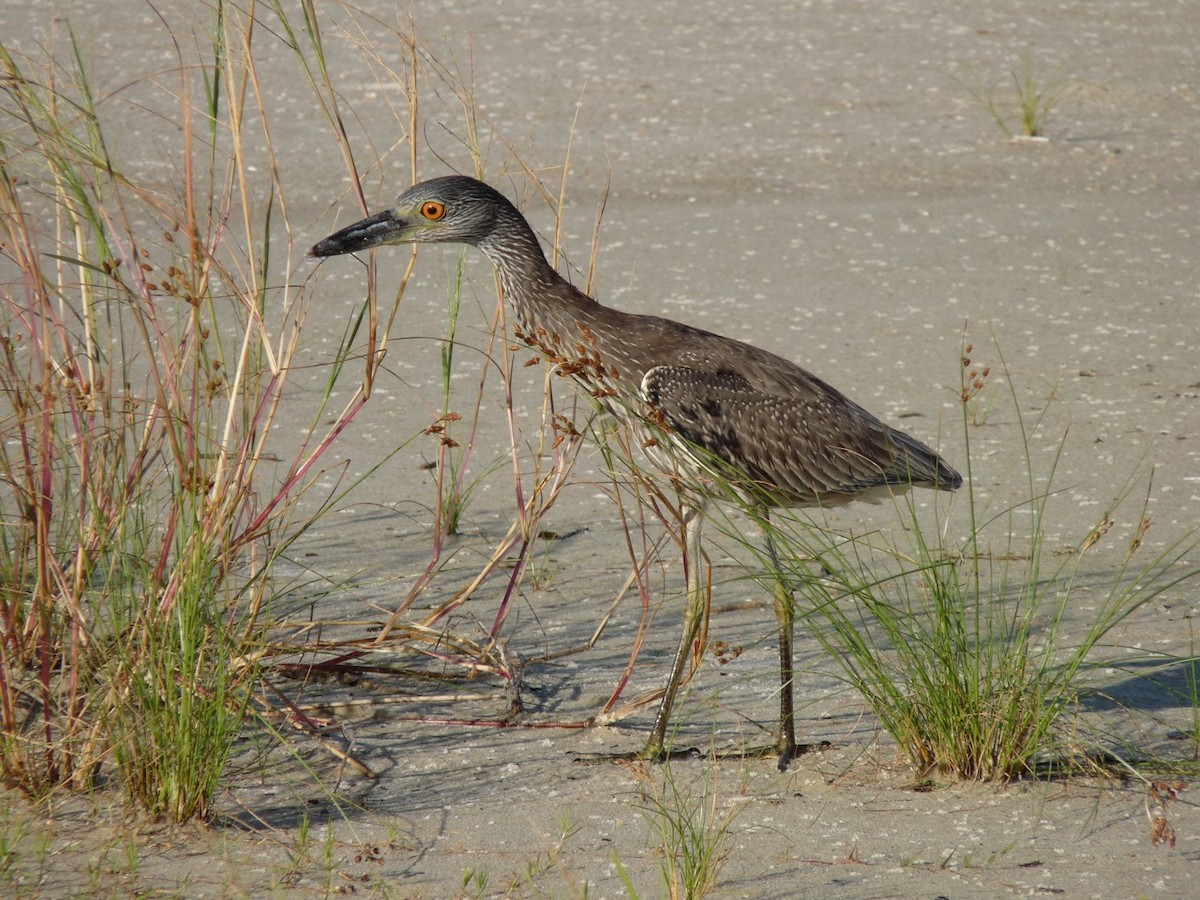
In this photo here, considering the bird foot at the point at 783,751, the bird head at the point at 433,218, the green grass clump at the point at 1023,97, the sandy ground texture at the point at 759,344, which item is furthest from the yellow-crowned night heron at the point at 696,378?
the green grass clump at the point at 1023,97

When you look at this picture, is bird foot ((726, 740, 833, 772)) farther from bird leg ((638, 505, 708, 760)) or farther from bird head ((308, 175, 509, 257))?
bird head ((308, 175, 509, 257))

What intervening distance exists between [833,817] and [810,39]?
8854mm

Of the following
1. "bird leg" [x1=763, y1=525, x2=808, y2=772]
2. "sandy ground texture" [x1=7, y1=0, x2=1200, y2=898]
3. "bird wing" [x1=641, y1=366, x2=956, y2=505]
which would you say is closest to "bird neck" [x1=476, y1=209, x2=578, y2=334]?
"sandy ground texture" [x1=7, y1=0, x2=1200, y2=898]

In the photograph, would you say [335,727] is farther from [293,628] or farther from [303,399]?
[303,399]

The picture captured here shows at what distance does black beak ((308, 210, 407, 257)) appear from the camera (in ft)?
14.8

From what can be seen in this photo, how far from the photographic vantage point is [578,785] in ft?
13.0

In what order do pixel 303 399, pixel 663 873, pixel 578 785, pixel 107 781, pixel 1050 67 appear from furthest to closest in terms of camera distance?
1. pixel 1050 67
2. pixel 303 399
3. pixel 578 785
4. pixel 107 781
5. pixel 663 873

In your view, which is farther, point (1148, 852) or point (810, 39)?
point (810, 39)

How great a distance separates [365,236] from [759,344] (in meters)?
2.91

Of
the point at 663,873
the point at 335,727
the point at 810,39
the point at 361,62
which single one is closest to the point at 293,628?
the point at 335,727

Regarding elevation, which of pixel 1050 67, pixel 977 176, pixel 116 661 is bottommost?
pixel 116 661

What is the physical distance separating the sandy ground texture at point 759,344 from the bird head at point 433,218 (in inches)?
13.8

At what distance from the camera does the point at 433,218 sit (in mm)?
4711

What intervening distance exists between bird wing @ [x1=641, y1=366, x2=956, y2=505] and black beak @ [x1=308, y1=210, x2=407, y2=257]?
897mm
